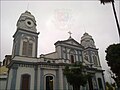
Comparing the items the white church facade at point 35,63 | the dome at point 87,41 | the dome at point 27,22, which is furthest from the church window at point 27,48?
the dome at point 87,41

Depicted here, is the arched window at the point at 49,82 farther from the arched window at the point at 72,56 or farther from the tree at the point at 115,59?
the tree at the point at 115,59

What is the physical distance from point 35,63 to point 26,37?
4759 millimetres

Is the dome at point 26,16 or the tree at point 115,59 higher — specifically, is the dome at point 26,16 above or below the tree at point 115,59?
above

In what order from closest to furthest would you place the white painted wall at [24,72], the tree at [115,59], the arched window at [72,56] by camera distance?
the tree at [115,59]
the white painted wall at [24,72]
the arched window at [72,56]

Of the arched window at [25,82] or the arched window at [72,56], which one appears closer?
the arched window at [25,82]

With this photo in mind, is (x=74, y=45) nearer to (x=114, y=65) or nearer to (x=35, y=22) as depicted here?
(x=35, y=22)

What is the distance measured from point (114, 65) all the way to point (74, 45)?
1140cm

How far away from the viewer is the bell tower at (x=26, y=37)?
22.3 m

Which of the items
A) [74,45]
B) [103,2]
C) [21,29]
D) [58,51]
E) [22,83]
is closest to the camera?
[103,2]

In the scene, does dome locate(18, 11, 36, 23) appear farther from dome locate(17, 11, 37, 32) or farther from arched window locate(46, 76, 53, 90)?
arched window locate(46, 76, 53, 90)

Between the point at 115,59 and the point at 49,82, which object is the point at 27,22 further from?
the point at 115,59

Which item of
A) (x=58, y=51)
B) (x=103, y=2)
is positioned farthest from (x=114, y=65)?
(x=58, y=51)

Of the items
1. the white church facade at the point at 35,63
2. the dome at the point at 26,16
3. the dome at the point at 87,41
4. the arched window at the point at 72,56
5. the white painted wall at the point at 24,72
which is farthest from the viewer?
the dome at the point at 87,41

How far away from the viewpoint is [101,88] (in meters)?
28.2
